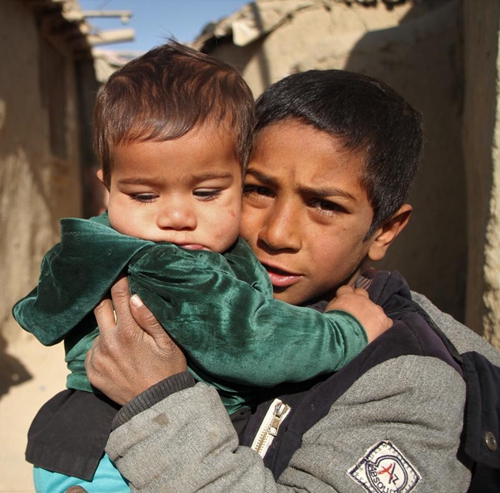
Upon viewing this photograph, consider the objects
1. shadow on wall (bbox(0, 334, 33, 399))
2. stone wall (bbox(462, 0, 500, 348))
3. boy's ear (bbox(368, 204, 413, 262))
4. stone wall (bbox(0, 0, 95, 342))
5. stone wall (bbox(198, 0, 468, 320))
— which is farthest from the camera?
stone wall (bbox(0, 0, 95, 342))

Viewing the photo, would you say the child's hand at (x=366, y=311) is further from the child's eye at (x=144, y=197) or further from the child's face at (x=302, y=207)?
the child's eye at (x=144, y=197)

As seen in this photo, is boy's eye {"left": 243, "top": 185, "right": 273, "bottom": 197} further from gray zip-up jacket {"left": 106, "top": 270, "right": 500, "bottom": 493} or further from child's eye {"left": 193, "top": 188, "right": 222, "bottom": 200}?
gray zip-up jacket {"left": 106, "top": 270, "right": 500, "bottom": 493}

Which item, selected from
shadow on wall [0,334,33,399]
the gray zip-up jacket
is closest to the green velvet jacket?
the gray zip-up jacket

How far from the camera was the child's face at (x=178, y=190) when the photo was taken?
1.49 metres

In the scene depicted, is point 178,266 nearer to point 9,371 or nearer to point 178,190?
point 178,190

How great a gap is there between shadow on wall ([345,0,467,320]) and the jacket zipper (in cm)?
420

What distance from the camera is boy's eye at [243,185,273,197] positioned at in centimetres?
172

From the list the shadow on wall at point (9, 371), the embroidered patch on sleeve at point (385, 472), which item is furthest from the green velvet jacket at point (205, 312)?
the shadow on wall at point (9, 371)

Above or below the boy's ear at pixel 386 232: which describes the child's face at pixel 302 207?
above

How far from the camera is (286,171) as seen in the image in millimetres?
1645

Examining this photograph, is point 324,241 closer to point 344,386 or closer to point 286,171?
point 286,171

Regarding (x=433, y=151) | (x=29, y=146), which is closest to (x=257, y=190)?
(x=433, y=151)

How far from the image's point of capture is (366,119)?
1720 mm

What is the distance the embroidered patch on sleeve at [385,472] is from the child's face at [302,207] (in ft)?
1.85
